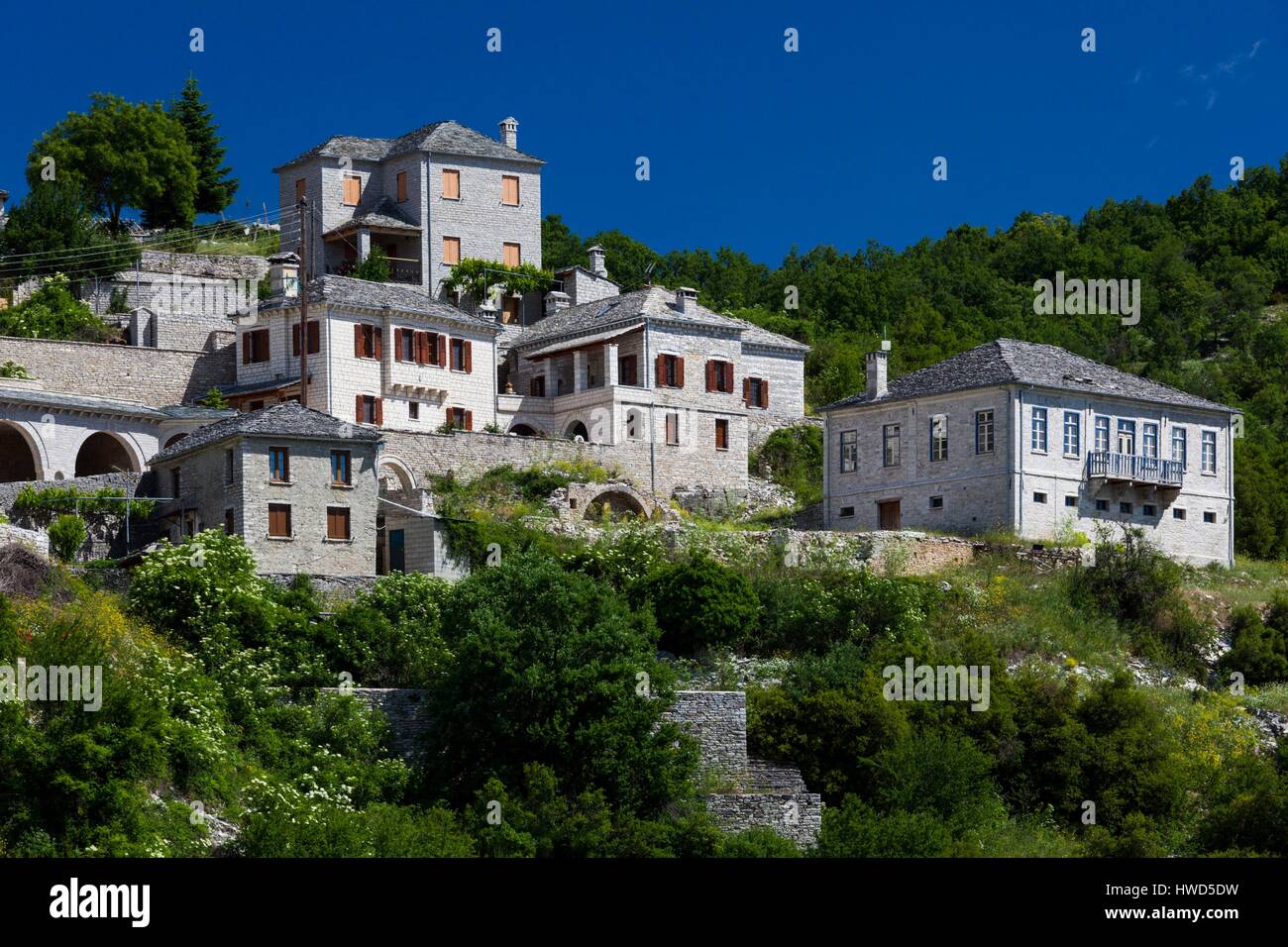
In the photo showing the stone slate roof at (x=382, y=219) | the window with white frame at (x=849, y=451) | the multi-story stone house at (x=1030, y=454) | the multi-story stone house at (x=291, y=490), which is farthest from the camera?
the stone slate roof at (x=382, y=219)

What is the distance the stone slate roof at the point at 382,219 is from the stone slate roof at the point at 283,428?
27.0 metres

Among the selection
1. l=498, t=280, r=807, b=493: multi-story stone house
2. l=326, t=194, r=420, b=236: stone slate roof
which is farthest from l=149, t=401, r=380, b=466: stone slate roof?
l=326, t=194, r=420, b=236: stone slate roof

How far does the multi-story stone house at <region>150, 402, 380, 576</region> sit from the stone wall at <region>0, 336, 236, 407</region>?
1584 centimetres

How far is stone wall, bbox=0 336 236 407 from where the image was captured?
243ft

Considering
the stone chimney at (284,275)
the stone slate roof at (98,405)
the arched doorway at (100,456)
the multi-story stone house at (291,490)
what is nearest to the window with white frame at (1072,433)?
the multi-story stone house at (291,490)

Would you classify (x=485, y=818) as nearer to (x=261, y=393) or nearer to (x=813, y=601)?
(x=813, y=601)

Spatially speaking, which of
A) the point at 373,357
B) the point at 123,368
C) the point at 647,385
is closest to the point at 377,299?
the point at 373,357

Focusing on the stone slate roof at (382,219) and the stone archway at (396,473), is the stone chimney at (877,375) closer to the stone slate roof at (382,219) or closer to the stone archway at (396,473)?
the stone archway at (396,473)

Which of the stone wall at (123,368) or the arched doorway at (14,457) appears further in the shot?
the stone wall at (123,368)

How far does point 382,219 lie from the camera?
87562 mm

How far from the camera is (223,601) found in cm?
5228

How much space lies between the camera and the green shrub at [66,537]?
5916 centimetres

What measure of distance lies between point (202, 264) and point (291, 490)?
34572 millimetres
